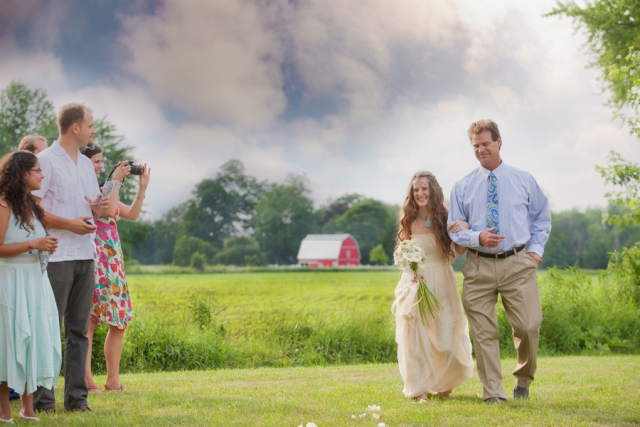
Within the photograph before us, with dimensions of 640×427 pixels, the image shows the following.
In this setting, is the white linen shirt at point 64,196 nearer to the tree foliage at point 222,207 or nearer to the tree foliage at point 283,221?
the tree foliage at point 222,207

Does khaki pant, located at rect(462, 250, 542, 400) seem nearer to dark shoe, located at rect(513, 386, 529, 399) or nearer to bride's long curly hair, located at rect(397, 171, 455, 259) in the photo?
dark shoe, located at rect(513, 386, 529, 399)

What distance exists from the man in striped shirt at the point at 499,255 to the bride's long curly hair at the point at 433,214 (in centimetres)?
23

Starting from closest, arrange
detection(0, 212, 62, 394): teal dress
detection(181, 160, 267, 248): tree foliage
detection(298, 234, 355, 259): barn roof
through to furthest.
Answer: detection(0, 212, 62, 394): teal dress < detection(181, 160, 267, 248): tree foliage < detection(298, 234, 355, 259): barn roof

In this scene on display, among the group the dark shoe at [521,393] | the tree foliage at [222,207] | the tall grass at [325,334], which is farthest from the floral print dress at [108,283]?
the tree foliage at [222,207]

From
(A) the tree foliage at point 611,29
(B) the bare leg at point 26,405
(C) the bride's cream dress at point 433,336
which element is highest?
(A) the tree foliage at point 611,29

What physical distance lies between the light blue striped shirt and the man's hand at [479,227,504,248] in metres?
0.06

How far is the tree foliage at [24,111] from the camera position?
28.0 m

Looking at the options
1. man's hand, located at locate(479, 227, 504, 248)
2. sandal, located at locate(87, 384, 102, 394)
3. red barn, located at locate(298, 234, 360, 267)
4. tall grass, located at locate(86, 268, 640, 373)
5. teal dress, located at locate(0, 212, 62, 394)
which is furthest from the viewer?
red barn, located at locate(298, 234, 360, 267)

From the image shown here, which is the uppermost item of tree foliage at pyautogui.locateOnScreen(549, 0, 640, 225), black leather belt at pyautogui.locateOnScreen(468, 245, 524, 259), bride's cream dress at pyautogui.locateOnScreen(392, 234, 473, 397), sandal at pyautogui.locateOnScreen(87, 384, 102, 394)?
tree foliage at pyautogui.locateOnScreen(549, 0, 640, 225)

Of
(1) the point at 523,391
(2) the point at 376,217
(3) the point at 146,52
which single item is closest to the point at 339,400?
(1) the point at 523,391

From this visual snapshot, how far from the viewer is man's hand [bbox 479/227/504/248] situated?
4586mm

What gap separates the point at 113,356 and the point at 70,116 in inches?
88.8

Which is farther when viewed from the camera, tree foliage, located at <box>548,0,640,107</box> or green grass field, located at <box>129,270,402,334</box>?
tree foliage, located at <box>548,0,640,107</box>

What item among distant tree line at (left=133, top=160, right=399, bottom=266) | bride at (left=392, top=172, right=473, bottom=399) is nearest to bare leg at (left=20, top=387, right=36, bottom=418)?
bride at (left=392, top=172, right=473, bottom=399)
